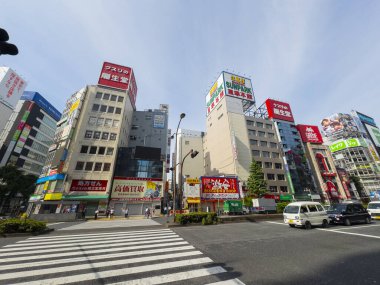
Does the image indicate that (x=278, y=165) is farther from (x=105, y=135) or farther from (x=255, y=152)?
(x=105, y=135)

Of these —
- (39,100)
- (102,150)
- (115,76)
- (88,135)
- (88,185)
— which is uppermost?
(39,100)

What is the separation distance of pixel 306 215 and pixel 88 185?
3361 cm

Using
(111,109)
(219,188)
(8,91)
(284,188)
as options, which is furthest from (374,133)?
(8,91)

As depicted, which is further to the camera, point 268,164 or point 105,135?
point 268,164

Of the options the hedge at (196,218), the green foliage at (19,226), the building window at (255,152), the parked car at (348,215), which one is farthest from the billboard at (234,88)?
the green foliage at (19,226)

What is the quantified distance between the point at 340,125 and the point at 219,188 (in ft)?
259

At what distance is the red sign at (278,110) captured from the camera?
2094 inches

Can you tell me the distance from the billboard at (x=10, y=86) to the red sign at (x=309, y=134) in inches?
3645

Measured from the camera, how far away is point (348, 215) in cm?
1280

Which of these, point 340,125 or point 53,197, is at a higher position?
point 340,125

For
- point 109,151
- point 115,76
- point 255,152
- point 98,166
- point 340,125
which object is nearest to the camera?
point 98,166

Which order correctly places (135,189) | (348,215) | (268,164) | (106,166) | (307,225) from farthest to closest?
(268,164)
(106,166)
(135,189)
(348,215)
(307,225)

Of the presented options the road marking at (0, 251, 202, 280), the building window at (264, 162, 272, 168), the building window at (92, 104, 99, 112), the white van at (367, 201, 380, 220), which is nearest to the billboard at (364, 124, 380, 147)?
the building window at (264, 162, 272, 168)

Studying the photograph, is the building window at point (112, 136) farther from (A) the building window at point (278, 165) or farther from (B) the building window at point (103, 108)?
(A) the building window at point (278, 165)
